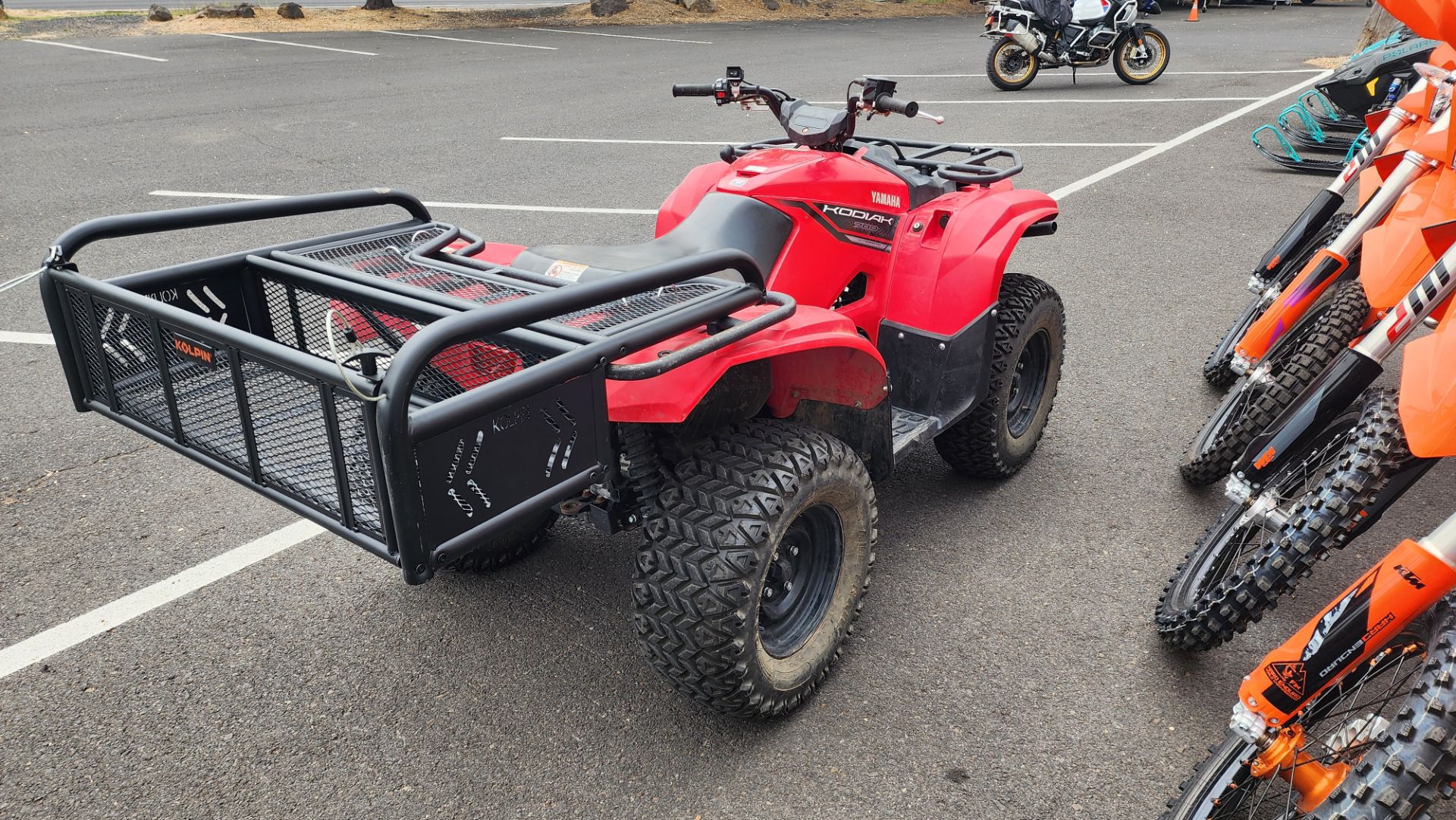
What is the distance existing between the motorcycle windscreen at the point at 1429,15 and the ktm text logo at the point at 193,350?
265cm

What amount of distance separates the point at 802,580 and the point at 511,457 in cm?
120

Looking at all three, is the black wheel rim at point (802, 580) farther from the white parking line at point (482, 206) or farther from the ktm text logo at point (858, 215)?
the white parking line at point (482, 206)

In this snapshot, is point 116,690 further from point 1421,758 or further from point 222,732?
point 1421,758

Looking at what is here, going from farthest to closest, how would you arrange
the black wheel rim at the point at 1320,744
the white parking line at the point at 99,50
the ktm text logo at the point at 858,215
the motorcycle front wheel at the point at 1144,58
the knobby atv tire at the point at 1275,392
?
the white parking line at the point at 99,50
the motorcycle front wheel at the point at 1144,58
the knobby atv tire at the point at 1275,392
the ktm text logo at the point at 858,215
the black wheel rim at the point at 1320,744

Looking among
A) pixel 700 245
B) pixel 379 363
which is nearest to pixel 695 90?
pixel 700 245

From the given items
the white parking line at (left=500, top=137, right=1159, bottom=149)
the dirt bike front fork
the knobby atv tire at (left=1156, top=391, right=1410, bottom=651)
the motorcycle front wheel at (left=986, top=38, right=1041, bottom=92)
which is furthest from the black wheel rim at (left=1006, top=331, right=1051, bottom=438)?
the motorcycle front wheel at (left=986, top=38, right=1041, bottom=92)

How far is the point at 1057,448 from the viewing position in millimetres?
4285

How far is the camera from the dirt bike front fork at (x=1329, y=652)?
1952 millimetres

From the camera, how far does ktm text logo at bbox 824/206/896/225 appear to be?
3236 mm

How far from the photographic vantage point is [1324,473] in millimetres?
2785

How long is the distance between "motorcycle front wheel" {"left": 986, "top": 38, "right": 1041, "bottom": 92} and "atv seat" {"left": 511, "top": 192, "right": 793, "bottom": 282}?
11.3 m

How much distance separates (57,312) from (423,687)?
133cm

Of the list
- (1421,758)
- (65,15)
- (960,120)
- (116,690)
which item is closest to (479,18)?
(65,15)

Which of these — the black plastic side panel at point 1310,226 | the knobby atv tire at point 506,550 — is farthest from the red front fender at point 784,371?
the black plastic side panel at point 1310,226
